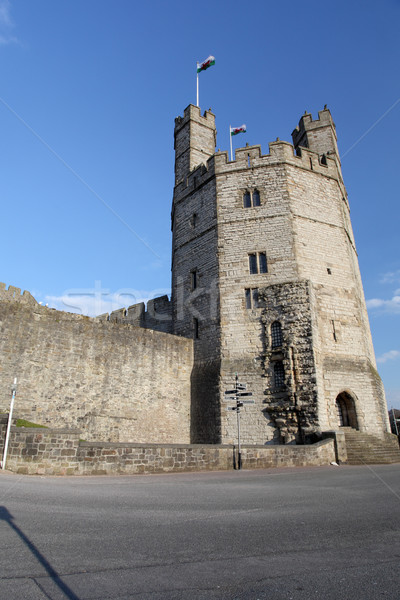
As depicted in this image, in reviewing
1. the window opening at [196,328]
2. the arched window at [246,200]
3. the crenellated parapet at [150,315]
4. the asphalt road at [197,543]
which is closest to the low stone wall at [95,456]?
the asphalt road at [197,543]

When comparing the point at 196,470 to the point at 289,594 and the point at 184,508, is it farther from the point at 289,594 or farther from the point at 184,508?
the point at 289,594

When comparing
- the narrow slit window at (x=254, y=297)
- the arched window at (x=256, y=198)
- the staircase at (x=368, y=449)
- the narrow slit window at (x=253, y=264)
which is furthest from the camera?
the arched window at (x=256, y=198)

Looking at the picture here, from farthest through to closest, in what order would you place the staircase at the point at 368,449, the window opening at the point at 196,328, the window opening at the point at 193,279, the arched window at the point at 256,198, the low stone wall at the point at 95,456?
the window opening at the point at 193,279 < the arched window at the point at 256,198 < the window opening at the point at 196,328 < the staircase at the point at 368,449 < the low stone wall at the point at 95,456

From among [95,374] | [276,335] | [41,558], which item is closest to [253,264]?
[276,335]

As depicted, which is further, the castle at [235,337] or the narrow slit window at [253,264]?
the narrow slit window at [253,264]

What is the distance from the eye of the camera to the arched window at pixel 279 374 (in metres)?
14.9

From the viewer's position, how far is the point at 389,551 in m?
3.62

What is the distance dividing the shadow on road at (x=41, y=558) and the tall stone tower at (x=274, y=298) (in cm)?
1095

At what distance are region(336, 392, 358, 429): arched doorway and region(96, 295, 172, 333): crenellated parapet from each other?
9.35 meters

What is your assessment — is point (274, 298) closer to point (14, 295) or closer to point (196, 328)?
point (196, 328)

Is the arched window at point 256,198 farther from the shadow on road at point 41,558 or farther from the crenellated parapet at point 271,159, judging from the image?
the shadow on road at point 41,558

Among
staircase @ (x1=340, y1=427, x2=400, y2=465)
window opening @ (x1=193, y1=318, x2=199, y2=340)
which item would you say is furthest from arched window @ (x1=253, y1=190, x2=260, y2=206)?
staircase @ (x1=340, y1=427, x2=400, y2=465)

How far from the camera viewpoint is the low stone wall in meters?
9.09

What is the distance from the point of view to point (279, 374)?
594 inches
